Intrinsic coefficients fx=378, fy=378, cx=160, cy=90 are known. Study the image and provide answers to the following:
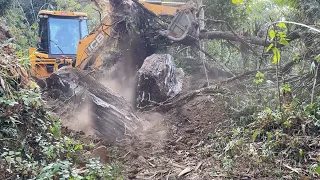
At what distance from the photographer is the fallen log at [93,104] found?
6.05 meters

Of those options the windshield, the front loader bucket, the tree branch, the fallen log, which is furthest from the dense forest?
the windshield

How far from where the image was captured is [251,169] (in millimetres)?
4012

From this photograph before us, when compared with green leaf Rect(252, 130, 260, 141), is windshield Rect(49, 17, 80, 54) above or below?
above

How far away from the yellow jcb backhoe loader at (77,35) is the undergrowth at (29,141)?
2.38 m

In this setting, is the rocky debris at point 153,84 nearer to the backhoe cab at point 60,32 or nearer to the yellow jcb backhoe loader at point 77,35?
the yellow jcb backhoe loader at point 77,35

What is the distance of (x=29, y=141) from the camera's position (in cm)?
369

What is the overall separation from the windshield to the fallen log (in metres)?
3.43

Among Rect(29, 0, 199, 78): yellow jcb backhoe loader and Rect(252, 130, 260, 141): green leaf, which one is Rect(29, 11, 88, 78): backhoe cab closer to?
Rect(29, 0, 199, 78): yellow jcb backhoe loader

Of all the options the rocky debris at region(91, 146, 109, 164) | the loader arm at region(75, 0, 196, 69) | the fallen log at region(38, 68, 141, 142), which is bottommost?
the rocky debris at region(91, 146, 109, 164)

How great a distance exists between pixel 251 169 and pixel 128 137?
2.37 m

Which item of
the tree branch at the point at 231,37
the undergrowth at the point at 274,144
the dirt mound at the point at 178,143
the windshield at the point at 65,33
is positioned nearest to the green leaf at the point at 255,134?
the undergrowth at the point at 274,144

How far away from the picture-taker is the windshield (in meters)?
10.4

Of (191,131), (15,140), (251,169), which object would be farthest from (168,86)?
(15,140)

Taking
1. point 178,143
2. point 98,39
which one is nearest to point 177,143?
point 178,143
